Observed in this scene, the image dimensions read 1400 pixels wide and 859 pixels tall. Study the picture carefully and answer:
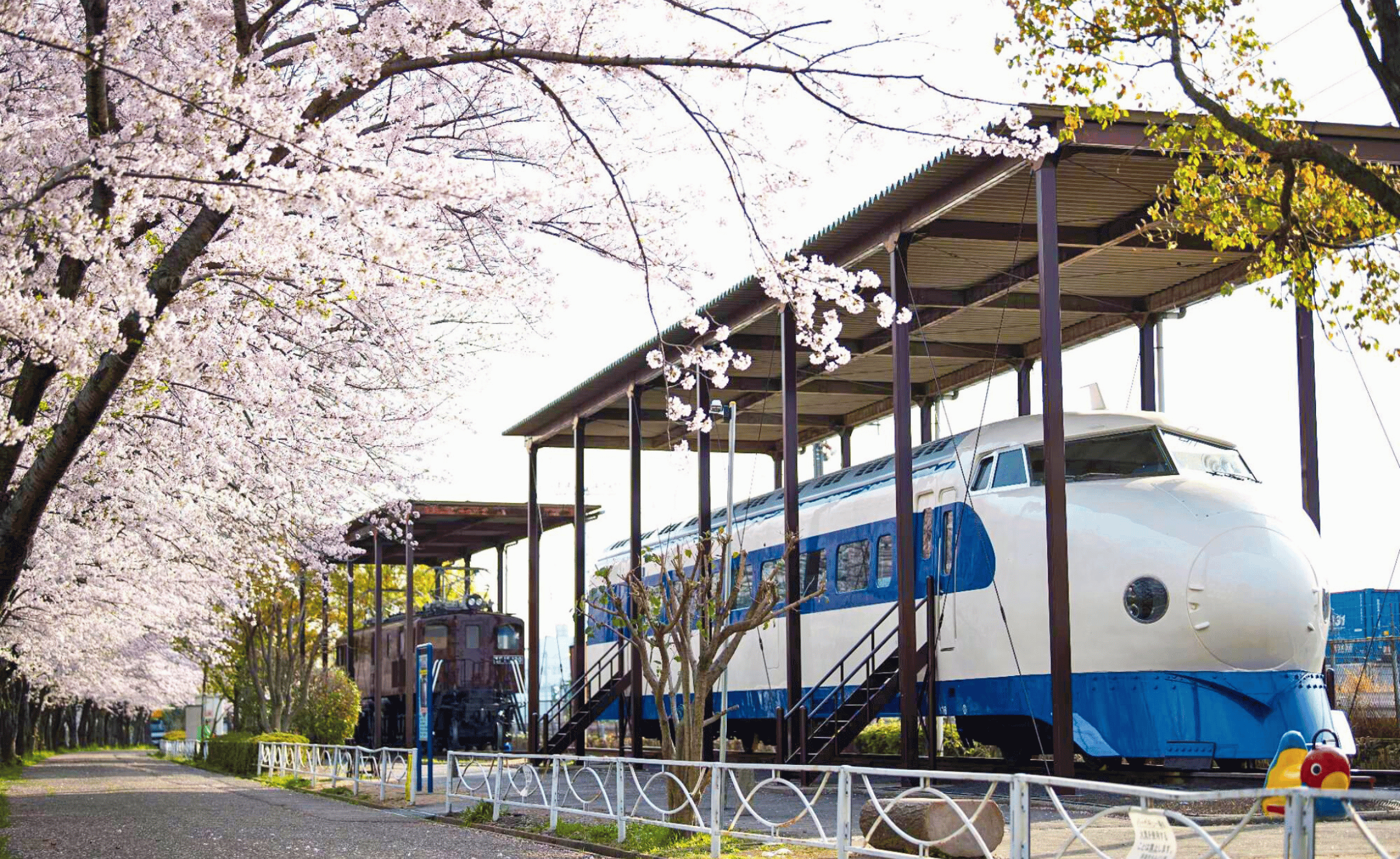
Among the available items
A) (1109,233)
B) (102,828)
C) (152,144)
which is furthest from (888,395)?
(152,144)

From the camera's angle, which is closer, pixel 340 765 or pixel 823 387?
pixel 340 765

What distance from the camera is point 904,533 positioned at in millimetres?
18094

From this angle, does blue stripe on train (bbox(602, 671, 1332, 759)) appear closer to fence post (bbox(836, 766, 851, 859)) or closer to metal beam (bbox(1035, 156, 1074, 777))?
metal beam (bbox(1035, 156, 1074, 777))

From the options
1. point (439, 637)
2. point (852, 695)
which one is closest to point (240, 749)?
point (439, 637)

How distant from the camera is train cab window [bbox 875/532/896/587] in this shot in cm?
2061

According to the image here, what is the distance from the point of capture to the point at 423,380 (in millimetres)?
16500

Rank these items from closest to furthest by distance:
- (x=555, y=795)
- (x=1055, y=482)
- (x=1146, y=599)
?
(x=1055, y=482) < (x=1146, y=599) < (x=555, y=795)

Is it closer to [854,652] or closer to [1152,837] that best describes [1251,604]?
[854,652]

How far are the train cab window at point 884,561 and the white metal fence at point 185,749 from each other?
33294 millimetres

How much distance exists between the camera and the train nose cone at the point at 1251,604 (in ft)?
52.1

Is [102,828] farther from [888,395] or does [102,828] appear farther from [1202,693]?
[888,395]

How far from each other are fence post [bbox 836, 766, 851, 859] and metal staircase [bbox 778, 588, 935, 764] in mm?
7334

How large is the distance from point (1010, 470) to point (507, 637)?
28148 mm

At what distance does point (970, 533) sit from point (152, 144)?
12020 millimetres
